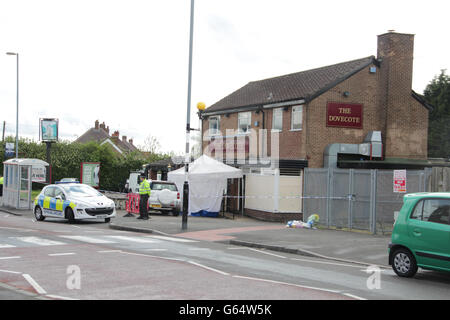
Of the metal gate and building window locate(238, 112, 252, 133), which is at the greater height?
building window locate(238, 112, 252, 133)

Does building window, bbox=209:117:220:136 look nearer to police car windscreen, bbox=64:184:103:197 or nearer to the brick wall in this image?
the brick wall

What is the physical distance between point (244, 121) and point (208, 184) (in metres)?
6.39

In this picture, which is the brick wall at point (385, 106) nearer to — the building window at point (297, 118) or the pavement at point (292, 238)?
the building window at point (297, 118)


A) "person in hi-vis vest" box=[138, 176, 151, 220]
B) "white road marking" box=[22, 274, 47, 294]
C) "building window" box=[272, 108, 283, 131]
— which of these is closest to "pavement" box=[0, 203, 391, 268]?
"person in hi-vis vest" box=[138, 176, 151, 220]

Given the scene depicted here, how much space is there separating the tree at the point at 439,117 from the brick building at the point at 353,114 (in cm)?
2483

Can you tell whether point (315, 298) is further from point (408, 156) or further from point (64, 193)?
point (408, 156)

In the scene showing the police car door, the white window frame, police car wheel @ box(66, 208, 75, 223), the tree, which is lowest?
police car wheel @ box(66, 208, 75, 223)

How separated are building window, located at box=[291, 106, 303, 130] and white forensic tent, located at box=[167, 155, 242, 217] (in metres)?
3.79

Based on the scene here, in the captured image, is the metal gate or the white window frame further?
the white window frame

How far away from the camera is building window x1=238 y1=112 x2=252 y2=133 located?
31.4 metres

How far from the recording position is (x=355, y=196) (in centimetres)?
1873

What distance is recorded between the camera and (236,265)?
11.2 m
